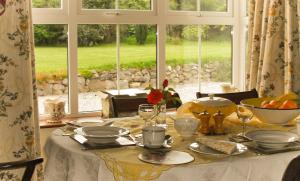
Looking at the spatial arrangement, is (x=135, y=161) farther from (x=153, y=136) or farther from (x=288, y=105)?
(x=288, y=105)

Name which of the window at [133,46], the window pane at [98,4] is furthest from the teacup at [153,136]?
the window pane at [98,4]

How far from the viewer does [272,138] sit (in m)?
1.96

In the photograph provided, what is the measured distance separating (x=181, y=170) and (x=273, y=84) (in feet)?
6.49

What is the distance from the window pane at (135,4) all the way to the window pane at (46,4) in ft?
1.46

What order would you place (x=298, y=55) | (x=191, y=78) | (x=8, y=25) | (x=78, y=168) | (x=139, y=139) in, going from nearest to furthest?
(x=78, y=168) → (x=139, y=139) → (x=8, y=25) → (x=298, y=55) → (x=191, y=78)

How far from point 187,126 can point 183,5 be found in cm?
184

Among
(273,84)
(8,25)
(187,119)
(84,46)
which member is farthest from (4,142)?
(273,84)

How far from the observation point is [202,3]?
375 cm

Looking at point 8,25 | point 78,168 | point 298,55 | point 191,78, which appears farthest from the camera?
point 191,78

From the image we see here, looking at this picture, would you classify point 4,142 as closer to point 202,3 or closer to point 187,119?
point 187,119

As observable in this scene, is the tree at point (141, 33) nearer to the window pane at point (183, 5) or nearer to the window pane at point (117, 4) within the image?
the window pane at point (117, 4)

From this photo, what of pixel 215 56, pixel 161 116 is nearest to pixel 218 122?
pixel 161 116

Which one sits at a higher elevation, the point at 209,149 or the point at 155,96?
the point at 155,96

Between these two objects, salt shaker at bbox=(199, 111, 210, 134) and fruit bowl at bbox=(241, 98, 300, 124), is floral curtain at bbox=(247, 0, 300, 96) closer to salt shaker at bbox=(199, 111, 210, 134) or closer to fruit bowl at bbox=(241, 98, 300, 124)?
fruit bowl at bbox=(241, 98, 300, 124)
